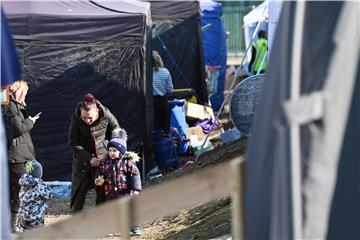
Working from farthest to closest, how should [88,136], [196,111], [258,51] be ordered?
[258,51] → [196,111] → [88,136]

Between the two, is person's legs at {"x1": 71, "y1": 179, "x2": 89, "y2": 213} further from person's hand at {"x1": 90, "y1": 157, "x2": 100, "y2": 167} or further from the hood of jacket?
the hood of jacket

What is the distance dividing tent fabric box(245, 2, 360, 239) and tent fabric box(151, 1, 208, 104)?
1190 centimetres

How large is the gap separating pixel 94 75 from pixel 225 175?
758 centimetres

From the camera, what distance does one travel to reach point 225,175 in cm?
349

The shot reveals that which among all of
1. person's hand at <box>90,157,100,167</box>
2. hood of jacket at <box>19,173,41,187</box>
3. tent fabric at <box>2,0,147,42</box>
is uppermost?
tent fabric at <box>2,0,147,42</box>

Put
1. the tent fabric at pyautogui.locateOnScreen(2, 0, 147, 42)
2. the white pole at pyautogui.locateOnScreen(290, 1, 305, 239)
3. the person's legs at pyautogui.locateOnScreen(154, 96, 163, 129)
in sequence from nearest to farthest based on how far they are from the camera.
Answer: the white pole at pyautogui.locateOnScreen(290, 1, 305, 239) < the tent fabric at pyautogui.locateOnScreen(2, 0, 147, 42) < the person's legs at pyautogui.locateOnScreen(154, 96, 163, 129)

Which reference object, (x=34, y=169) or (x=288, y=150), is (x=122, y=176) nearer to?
(x=34, y=169)

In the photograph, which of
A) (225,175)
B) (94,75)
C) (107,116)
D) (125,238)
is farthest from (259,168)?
(94,75)

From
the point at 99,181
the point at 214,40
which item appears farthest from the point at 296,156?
the point at 214,40

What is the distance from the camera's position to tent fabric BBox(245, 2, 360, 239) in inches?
128

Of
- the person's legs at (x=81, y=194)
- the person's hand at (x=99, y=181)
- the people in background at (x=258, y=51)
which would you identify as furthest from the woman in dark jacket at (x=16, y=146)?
the people in background at (x=258, y=51)

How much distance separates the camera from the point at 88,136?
8.00 metres

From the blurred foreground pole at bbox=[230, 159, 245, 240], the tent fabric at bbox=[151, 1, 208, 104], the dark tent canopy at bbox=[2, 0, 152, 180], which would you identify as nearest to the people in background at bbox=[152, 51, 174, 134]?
the tent fabric at bbox=[151, 1, 208, 104]

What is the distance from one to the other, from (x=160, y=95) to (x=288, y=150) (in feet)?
33.1
